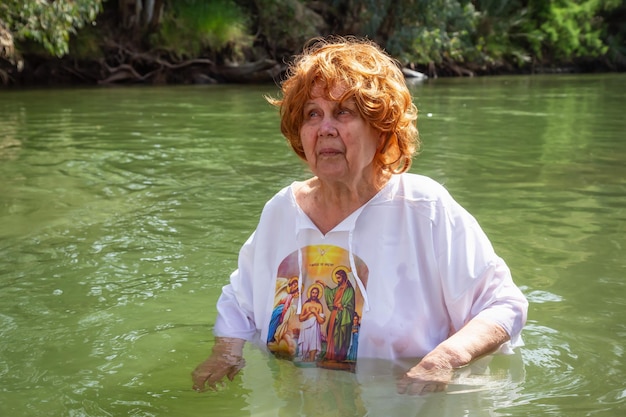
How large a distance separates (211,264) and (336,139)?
2.59m

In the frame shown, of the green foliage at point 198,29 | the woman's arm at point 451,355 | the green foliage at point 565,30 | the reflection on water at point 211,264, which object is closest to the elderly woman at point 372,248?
the woman's arm at point 451,355

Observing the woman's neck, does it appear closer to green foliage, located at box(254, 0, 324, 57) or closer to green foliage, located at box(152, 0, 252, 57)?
green foliage, located at box(152, 0, 252, 57)

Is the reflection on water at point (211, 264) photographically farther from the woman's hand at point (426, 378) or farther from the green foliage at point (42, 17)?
the green foliage at point (42, 17)

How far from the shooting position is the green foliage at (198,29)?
2541 centimetres

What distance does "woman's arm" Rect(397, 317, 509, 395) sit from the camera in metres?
2.90

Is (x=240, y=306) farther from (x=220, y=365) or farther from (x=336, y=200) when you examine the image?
(x=336, y=200)

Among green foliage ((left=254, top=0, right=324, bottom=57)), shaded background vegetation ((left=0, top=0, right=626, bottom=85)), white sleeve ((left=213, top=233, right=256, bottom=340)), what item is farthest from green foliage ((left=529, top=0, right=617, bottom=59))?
white sleeve ((left=213, top=233, right=256, bottom=340))

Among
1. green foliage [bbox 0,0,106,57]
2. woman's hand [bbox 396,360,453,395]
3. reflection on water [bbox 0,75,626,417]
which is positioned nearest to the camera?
woman's hand [bbox 396,360,453,395]

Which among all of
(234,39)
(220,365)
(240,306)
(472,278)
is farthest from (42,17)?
(472,278)

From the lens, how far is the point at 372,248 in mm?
3090

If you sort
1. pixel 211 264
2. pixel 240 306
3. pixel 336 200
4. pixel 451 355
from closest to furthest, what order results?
pixel 451 355 → pixel 336 200 → pixel 240 306 → pixel 211 264

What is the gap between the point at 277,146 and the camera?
1072cm

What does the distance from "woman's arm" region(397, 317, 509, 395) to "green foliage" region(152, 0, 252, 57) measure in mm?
23291

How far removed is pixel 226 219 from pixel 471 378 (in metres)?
3.62
